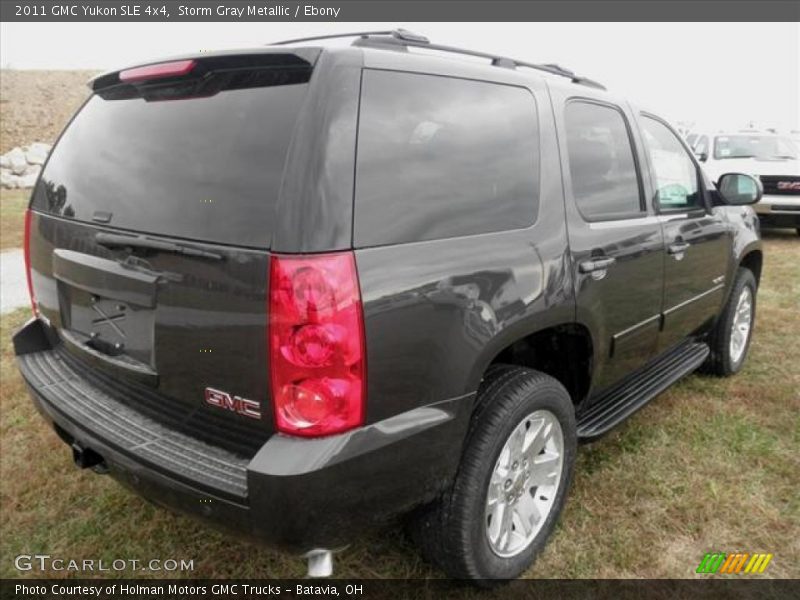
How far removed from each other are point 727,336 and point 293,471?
11.7ft

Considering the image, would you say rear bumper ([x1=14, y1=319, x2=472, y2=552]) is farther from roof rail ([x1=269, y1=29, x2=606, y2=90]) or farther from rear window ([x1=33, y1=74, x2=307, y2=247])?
roof rail ([x1=269, y1=29, x2=606, y2=90])

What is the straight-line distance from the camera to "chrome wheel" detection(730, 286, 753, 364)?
4.29 m

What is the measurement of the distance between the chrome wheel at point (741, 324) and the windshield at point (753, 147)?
7.41 metres

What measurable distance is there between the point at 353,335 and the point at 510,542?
49.3 inches

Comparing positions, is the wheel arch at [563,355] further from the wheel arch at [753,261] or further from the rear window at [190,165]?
the wheel arch at [753,261]

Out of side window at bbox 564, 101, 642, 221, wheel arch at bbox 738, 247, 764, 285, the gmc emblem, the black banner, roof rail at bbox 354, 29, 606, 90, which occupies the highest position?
roof rail at bbox 354, 29, 606, 90

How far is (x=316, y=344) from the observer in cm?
161

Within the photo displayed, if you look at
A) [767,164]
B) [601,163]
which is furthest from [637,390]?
[767,164]

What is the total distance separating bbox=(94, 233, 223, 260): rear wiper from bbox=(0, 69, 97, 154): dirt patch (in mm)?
20918

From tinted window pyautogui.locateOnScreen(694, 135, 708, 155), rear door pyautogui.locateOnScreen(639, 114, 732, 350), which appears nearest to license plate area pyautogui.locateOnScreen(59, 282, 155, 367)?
rear door pyautogui.locateOnScreen(639, 114, 732, 350)

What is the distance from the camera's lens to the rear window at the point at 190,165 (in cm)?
169

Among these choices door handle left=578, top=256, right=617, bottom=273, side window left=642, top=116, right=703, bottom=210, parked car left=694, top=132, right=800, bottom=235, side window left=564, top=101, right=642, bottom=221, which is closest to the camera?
door handle left=578, top=256, right=617, bottom=273

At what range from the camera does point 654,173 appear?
318cm

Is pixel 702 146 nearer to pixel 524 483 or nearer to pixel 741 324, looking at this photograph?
pixel 741 324
